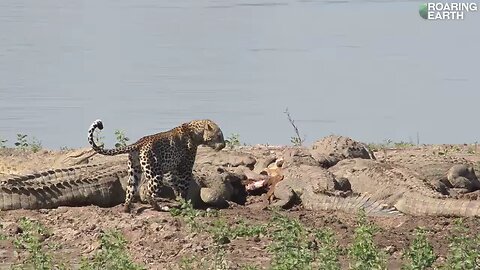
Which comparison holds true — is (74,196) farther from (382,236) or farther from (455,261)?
(455,261)

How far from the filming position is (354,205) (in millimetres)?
12898

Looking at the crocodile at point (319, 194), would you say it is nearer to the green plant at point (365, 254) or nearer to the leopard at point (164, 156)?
the leopard at point (164, 156)

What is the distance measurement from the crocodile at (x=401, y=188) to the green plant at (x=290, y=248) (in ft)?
7.79

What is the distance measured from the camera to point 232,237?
1127 cm

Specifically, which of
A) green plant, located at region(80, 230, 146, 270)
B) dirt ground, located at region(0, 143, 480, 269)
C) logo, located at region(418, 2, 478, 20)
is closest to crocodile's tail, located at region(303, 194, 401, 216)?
dirt ground, located at region(0, 143, 480, 269)

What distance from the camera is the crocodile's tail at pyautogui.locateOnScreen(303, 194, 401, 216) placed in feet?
41.8

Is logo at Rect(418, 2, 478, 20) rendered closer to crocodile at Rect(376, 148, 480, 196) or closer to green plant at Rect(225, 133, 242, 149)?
green plant at Rect(225, 133, 242, 149)

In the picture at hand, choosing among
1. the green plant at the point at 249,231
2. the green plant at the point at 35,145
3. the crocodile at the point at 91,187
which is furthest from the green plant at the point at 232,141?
the green plant at the point at 249,231

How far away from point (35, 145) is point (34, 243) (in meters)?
7.84

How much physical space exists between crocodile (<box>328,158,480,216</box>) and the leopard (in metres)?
1.52

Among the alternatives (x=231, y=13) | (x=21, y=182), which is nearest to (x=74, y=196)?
(x=21, y=182)

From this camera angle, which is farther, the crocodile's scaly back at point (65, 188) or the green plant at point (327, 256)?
the crocodile's scaly back at point (65, 188)

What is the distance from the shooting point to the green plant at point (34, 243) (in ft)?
31.4

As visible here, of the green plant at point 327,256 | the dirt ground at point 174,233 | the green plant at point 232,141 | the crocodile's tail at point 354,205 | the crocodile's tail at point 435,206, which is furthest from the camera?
the green plant at point 232,141
